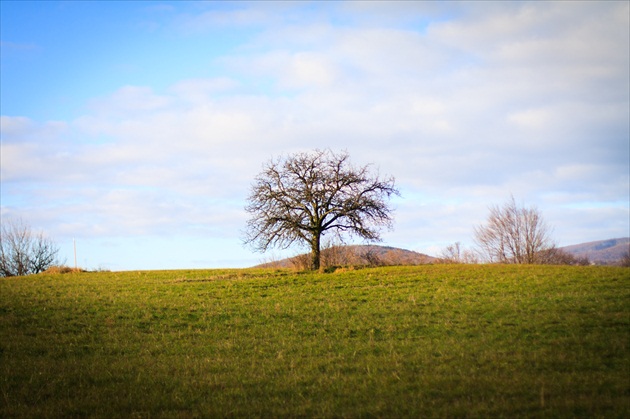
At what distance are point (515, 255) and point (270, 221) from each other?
37.2 meters

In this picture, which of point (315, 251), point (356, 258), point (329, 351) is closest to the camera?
point (329, 351)

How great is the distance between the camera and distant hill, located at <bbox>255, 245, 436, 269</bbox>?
41.3 m

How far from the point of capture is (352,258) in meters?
48.2

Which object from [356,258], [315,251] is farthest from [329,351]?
[356,258]

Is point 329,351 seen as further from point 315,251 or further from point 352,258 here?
point 352,258

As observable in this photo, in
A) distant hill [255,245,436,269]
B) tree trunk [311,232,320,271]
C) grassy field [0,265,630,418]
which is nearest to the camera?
grassy field [0,265,630,418]

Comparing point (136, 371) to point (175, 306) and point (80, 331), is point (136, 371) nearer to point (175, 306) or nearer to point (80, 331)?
point (80, 331)

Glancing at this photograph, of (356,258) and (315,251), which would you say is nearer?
(315,251)

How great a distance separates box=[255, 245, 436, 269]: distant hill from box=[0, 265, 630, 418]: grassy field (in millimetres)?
13747

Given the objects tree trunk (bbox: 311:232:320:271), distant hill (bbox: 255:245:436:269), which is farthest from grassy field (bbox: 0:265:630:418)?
distant hill (bbox: 255:245:436:269)

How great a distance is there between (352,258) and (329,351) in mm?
33914

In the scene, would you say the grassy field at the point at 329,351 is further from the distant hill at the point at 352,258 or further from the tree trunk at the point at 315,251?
the distant hill at the point at 352,258

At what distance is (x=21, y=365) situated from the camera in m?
13.8

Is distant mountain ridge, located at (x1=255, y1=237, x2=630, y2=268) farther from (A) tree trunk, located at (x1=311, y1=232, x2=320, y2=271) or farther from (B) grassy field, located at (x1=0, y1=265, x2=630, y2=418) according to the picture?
(B) grassy field, located at (x1=0, y1=265, x2=630, y2=418)
